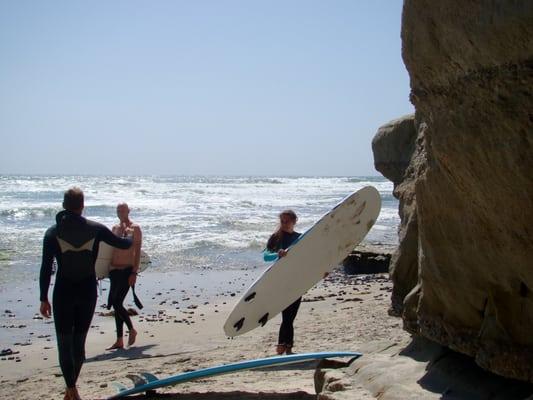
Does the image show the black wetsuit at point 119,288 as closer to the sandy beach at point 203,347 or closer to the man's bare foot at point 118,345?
the man's bare foot at point 118,345

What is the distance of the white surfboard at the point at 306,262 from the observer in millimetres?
6090

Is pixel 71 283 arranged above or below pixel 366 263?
above

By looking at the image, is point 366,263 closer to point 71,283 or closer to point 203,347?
point 203,347

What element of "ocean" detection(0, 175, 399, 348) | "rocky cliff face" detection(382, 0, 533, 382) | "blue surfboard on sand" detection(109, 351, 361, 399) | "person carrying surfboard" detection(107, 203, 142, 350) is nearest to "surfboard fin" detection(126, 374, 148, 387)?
"blue surfboard on sand" detection(109, 351, 361, 399)

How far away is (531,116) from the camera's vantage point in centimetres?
275

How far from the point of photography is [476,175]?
123 inches

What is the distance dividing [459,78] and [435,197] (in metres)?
0.75

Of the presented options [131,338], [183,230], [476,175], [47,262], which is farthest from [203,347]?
[183,230]

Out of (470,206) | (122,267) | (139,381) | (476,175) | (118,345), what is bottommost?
(118,345)

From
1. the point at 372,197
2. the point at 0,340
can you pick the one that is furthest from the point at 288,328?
the point at 0,340

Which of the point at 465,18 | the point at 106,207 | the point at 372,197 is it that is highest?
the point at 465,18

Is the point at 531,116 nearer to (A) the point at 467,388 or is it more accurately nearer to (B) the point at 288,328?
(A) the point at 467,388

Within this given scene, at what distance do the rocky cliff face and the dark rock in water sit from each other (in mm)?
10112

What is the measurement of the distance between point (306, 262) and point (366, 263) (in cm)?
809
